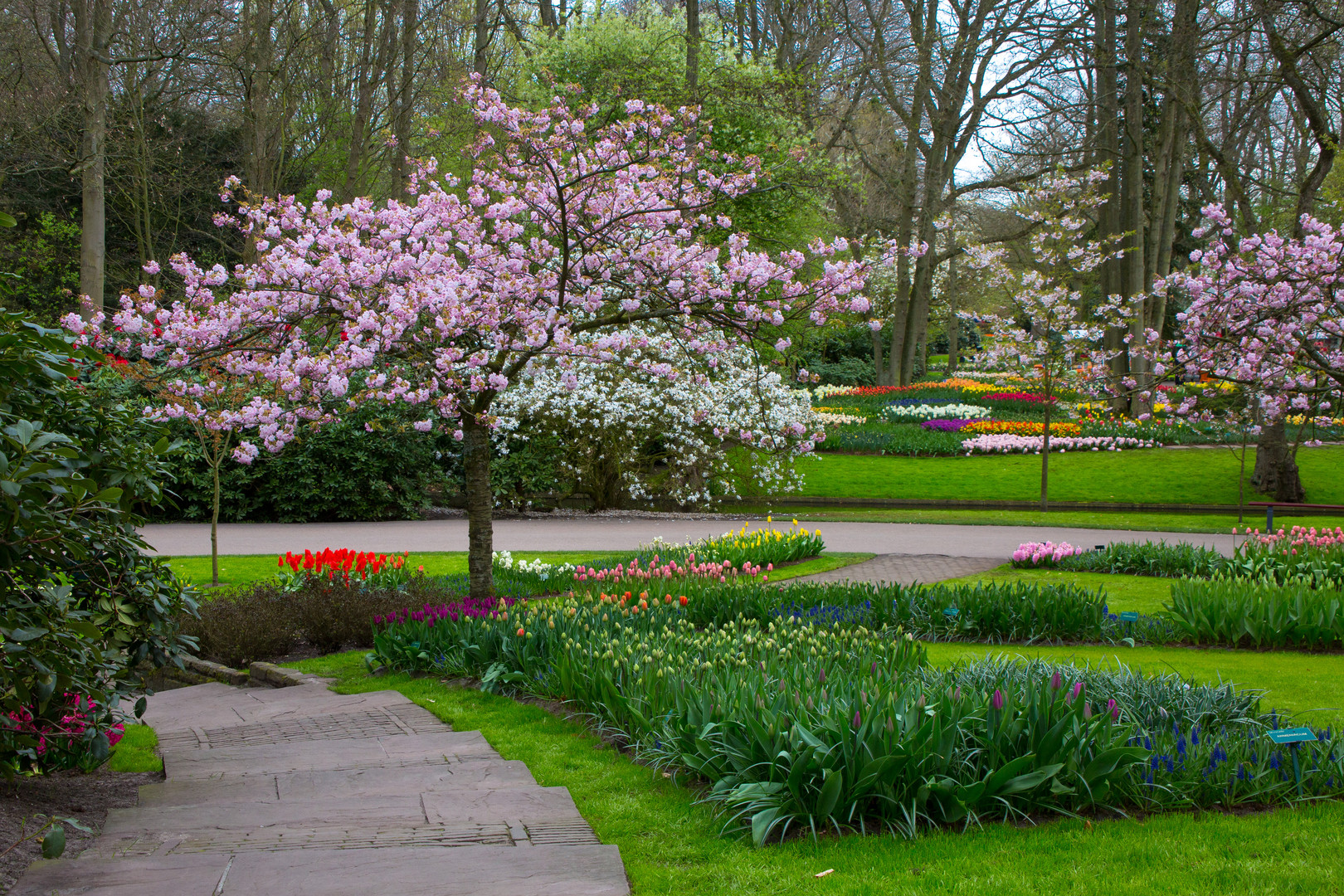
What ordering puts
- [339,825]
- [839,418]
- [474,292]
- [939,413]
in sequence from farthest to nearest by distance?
[939,413] → [839,418] → [474,292] → [339,825]

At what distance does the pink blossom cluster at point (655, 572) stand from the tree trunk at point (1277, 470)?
11691 millimetres

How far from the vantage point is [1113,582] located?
959 cm

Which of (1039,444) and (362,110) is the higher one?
(362,110)

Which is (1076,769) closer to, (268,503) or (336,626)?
(336,626)

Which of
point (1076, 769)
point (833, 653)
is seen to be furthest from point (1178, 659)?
point (1076, 769)

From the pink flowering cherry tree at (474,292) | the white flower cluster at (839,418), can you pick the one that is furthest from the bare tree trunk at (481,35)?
the pink flowering cherry tree at (474,292)

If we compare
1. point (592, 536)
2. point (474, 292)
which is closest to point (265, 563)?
point (592, 536)

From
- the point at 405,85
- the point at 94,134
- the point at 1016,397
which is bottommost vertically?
the point at 1016,397

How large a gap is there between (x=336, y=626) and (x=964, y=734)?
5.53m

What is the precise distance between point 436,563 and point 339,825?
7.99m

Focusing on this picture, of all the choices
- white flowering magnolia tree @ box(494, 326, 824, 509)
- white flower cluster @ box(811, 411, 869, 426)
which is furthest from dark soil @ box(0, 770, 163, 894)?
white flower cluster @ box(811, 411, 869, 426)

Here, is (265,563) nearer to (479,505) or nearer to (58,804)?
(479,505)

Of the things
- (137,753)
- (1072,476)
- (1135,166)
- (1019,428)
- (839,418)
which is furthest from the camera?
(839,418)

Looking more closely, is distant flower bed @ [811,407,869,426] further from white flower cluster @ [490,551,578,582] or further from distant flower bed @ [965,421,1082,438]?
white flower cluster @ [490,551,578,582]
